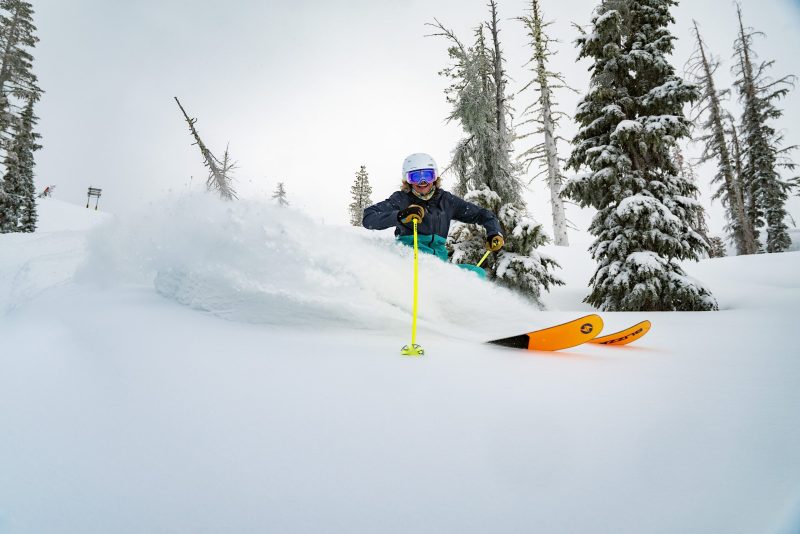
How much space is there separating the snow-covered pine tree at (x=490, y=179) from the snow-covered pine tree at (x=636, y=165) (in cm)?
150

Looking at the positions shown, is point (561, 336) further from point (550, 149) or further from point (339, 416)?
point (550, 149)

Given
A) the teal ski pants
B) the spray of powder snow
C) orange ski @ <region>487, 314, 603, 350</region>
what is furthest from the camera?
the teal ski pants

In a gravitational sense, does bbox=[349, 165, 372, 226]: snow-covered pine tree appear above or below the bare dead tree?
above

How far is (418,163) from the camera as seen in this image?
4.77m

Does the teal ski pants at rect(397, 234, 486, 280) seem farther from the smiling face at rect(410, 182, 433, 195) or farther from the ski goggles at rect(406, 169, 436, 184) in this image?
the ski goggles at rect(406, 169, 436, 184)

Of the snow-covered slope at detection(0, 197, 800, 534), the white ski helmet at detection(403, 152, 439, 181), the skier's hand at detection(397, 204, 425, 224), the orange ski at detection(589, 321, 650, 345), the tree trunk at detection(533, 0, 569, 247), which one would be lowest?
the snow-covered slope at detection(0, 197, 800, 534)

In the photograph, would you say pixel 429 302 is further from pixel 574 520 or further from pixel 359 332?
pixel 574 520

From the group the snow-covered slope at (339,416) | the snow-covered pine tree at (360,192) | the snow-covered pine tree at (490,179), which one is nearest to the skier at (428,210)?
the snow-covered slope at (339,416)

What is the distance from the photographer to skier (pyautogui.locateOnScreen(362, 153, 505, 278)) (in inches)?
182

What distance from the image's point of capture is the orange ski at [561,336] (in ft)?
9.52

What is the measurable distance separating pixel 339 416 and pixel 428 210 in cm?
363

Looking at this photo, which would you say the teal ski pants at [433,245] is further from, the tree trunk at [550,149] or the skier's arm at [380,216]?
the tree trunk at [550,149]

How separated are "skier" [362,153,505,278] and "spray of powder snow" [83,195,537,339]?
1.59 ft

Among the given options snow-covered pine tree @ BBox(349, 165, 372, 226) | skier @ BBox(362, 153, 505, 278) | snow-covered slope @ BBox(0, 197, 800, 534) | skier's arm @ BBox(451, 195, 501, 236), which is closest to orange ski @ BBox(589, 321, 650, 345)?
snow-covered slope @ BBox(0, 197, 800, 534)
